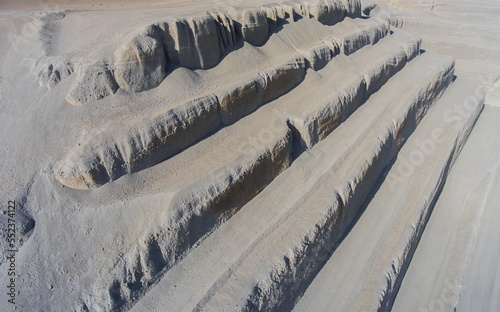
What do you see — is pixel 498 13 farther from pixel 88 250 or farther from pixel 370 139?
pixel 88 250

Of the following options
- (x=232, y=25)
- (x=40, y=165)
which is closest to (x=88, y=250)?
(x=40, y=165)

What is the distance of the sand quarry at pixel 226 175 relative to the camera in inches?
129

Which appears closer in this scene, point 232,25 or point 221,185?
point 221,185

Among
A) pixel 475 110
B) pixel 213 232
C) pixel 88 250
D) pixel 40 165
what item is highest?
pixel 40 165

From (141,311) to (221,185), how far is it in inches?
64.3

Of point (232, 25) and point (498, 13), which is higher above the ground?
point (232, 25)

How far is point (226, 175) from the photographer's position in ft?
13.0

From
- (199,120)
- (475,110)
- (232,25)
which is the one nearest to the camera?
(199,120)

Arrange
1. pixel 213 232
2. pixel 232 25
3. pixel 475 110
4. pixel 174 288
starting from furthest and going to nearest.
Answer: pixel 475 110, pixel 232 25, pixel 213 232, pixel 174 288

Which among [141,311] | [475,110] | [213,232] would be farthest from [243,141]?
[475,110]

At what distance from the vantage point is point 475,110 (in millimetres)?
8234

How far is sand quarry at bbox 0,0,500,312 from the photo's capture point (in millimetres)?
3266

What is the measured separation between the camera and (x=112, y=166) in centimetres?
356

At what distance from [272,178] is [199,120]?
1.40m
